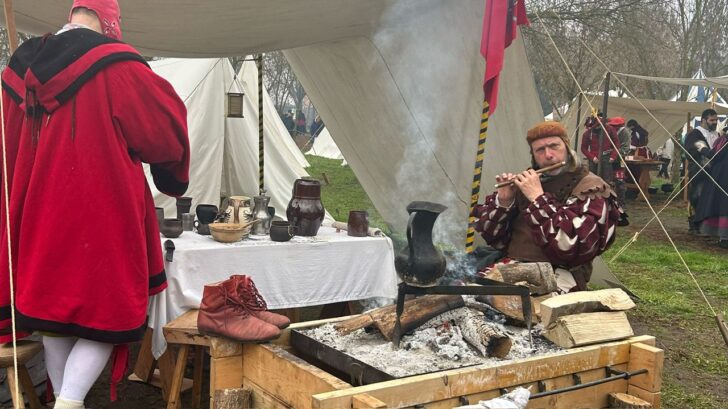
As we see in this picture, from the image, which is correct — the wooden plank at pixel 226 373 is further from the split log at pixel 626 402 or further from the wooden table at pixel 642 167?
the wooden table at pixel 642 167

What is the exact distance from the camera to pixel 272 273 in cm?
311

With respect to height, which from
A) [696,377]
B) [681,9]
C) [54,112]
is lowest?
[696,377]

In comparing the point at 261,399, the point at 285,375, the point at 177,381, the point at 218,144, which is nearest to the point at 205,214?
the point at 177,381

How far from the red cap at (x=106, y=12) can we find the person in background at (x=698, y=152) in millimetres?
7520

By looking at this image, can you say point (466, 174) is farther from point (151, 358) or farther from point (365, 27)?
point (151, 358)

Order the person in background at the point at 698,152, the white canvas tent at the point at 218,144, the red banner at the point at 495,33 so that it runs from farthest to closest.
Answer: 1. the person in background at the point at 698,152
2. the white canvas tent at the point at 218,144
3. the red banner at the point at 495,33

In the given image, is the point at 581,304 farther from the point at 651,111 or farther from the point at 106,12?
the point at 651,111

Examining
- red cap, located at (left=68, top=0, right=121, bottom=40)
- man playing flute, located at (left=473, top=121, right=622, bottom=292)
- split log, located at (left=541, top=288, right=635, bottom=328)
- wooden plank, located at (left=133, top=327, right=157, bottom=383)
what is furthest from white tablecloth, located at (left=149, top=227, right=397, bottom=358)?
split log, located at (left=541, top=288, right=635, bottom=328)

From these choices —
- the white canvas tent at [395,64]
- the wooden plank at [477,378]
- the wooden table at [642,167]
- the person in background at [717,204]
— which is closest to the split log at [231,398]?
the wooden plank at [477,378]

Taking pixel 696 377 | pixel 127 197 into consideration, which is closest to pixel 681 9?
pixel 696 377

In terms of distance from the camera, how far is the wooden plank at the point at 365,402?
1.49 metres

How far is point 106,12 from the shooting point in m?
2.15

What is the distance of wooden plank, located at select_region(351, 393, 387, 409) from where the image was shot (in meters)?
1.49

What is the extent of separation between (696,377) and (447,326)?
2.19m
